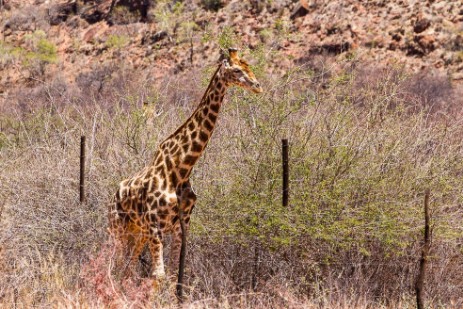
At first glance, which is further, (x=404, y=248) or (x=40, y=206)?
(x=40, y=206)

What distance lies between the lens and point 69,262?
28.3 ft

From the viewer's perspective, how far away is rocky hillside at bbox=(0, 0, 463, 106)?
103 feet

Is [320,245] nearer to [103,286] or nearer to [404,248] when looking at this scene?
[404,248]

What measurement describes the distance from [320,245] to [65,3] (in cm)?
3990

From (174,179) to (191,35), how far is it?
98.8ft

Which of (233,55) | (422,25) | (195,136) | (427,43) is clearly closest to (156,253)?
(195,136)

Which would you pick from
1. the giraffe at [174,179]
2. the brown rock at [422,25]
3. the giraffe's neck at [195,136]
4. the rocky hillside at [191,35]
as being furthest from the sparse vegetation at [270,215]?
the brown rock at [422,25]

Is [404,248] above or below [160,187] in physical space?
below

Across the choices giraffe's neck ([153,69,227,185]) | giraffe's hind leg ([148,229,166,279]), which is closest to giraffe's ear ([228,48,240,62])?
giraffe's neck ([153,69,227,185])

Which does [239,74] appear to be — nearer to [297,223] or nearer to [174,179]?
[174,179]

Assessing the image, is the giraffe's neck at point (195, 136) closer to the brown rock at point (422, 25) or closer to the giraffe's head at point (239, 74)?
the giraffe's head at point (239, 74)

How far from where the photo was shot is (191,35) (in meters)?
36.2

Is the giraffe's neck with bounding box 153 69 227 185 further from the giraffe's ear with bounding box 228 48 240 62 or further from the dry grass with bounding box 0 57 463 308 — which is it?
the dry grass with bounding box 0 57 463 308

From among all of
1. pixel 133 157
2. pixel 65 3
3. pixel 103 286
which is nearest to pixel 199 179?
pixel 133 157
